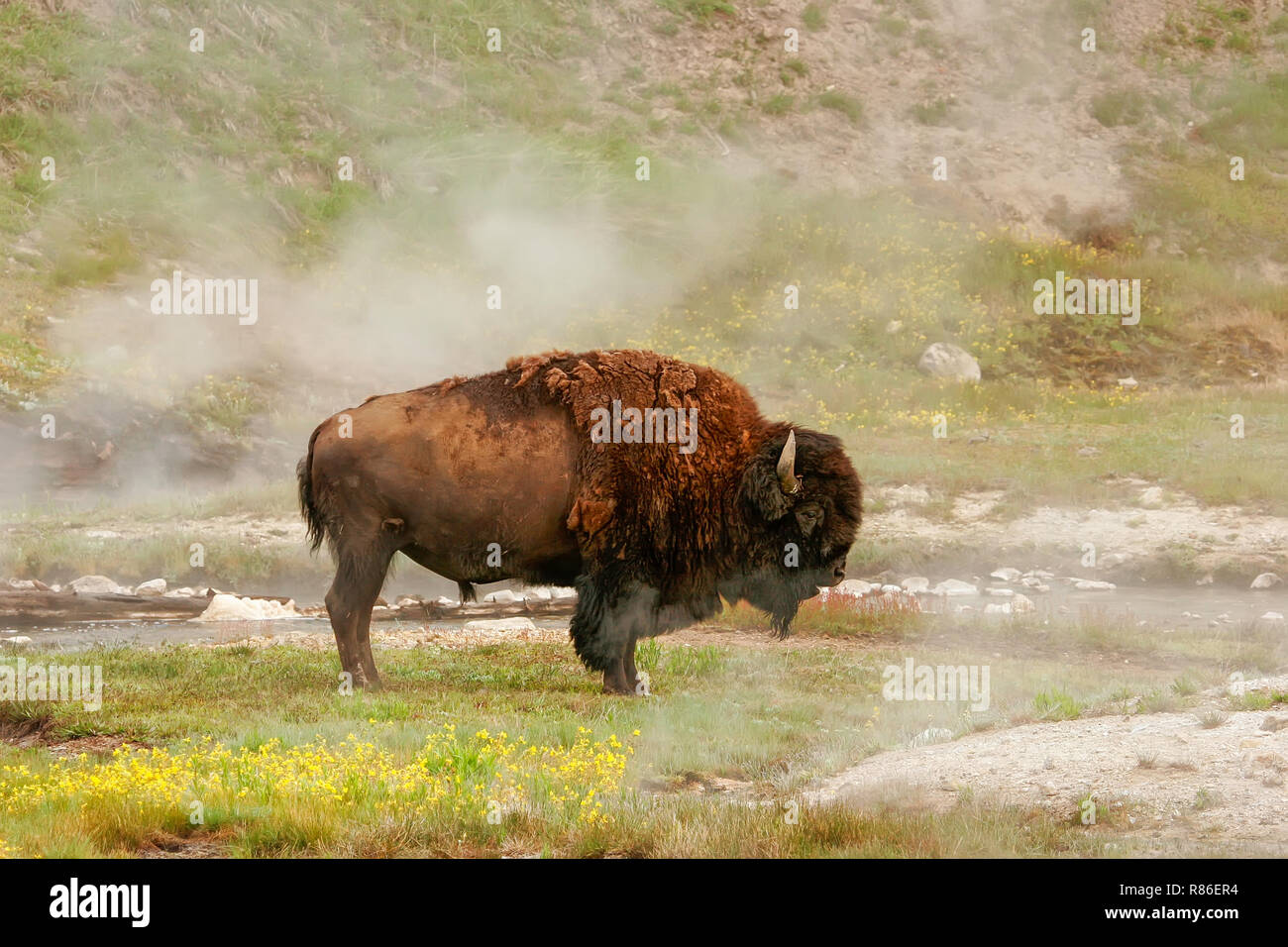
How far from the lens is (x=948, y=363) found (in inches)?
990

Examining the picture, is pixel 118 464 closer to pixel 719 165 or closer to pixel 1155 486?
pixel 1155 486

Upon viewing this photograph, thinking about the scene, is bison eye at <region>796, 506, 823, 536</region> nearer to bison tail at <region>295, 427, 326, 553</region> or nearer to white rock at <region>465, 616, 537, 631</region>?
bison tail at <region>295, 427, 326, 553</region>

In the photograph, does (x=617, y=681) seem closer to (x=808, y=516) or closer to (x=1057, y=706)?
(x=808, y=516)

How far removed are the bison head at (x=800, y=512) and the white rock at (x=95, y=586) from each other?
8479mm

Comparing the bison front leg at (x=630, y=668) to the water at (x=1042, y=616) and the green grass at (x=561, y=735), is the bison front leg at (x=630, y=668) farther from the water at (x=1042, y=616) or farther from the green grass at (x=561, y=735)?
the water at (x=1042, y=616)

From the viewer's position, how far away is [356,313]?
26.7m

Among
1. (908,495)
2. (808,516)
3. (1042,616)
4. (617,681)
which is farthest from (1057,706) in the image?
(908,495)

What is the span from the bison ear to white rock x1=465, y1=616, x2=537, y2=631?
14.5 ft

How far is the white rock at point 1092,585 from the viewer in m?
15.8

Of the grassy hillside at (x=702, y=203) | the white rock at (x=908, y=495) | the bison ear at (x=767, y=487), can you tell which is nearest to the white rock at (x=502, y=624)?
the bison ear at (x=767, y=487)

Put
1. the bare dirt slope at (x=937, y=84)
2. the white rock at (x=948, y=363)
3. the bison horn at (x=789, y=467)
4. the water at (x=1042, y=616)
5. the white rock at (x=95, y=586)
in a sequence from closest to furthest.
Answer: the bison horn at (x=789, y=467) → the water at (x=1042, y=616) → the white rock at (x=95, y=586) → the white rock at (x=948, y=363) → the bare dirt slope at (x=937, y=84)

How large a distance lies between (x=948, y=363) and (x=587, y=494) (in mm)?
16862

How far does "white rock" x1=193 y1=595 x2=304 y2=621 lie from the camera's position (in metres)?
14.4

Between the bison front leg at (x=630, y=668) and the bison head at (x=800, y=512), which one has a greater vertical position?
the bison head at (x=800, y=512)
